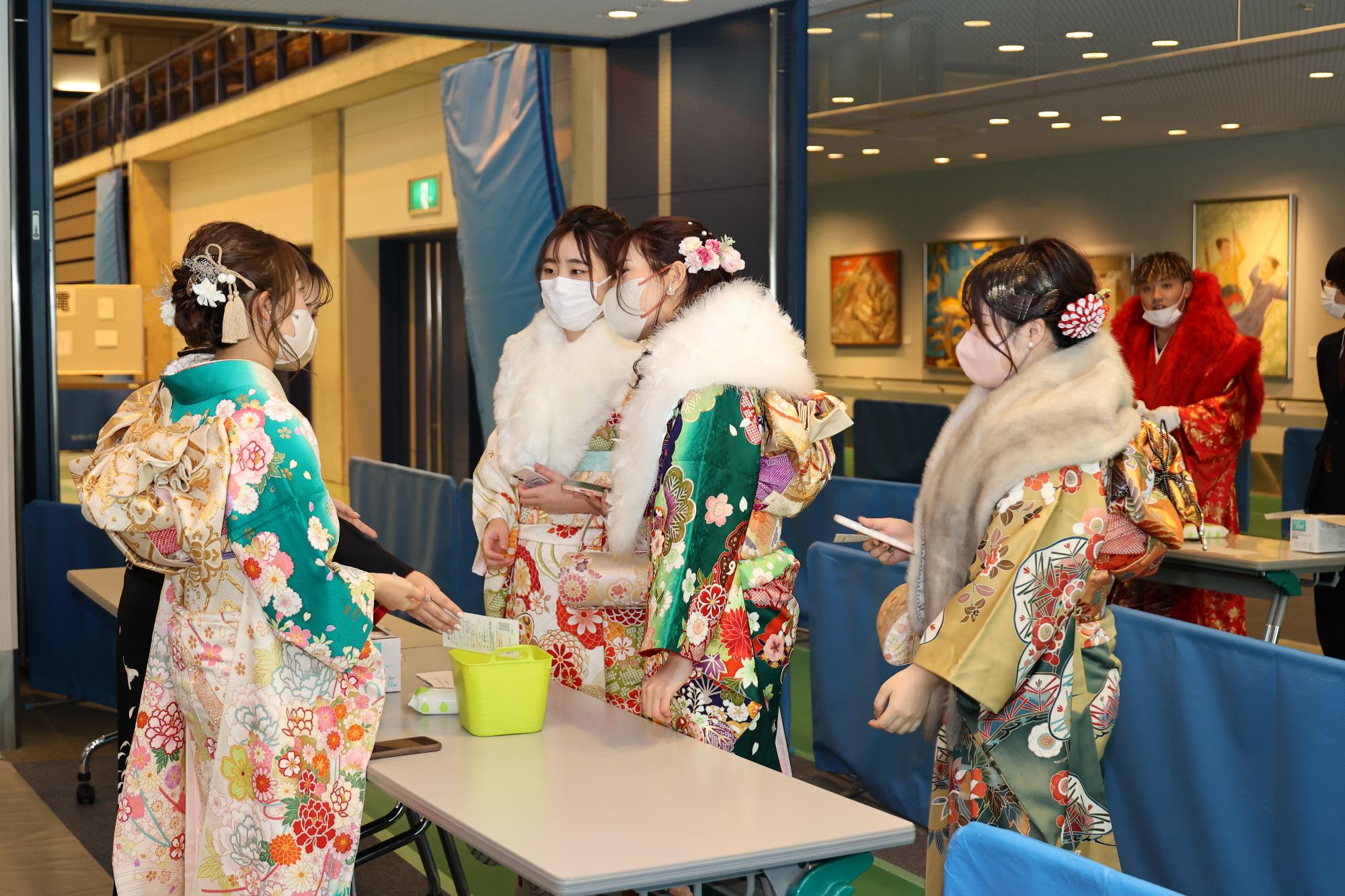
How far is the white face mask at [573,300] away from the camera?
3197 millimetres

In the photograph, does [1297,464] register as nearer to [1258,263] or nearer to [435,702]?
[1258,263]

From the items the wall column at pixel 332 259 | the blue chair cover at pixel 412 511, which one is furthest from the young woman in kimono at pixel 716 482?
the wall column at pixel 332 259

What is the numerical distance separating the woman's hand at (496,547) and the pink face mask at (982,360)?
1.25 m

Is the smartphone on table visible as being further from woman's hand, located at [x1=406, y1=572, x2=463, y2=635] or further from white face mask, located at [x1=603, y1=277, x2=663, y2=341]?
white face mask, located at [x1=603, y1=277, x2=663, y2=341]

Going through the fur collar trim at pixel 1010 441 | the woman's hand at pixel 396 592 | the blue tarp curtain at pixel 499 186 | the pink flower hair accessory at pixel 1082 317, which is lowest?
the woman's hand at pixel 396 592

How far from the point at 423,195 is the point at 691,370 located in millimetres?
7240

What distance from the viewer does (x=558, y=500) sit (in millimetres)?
2902

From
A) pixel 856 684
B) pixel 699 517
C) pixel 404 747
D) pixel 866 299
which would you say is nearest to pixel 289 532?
pixel 404 747

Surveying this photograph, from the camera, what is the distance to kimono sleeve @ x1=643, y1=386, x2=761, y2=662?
226 cm

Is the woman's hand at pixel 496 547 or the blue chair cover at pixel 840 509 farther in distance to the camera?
the blue chair cover at pixel 840 509

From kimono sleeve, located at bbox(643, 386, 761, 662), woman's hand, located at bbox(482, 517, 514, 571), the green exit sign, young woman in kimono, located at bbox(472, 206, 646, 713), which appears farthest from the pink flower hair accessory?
the green exit sign

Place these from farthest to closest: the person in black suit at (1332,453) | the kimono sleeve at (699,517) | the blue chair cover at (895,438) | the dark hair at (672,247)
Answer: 1. the blue chair cover at (895,438)
2. the person in black suit at (1332,453)
3. the dark hair at (672,247)
4. the kimono sleeve at (699,517)

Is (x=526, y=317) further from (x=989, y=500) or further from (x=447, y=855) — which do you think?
(x=989, y=500)

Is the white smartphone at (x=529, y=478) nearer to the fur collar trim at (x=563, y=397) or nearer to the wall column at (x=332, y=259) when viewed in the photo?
the fur collar trim at (x=563, y=397)
